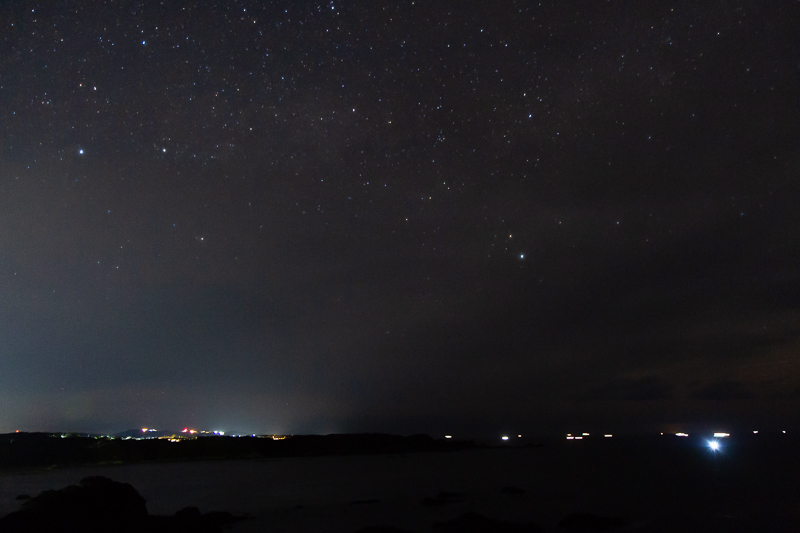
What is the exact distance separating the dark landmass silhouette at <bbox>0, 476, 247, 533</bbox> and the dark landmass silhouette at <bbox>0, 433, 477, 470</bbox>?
69943 millimetres

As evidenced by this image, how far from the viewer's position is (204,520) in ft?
91.7

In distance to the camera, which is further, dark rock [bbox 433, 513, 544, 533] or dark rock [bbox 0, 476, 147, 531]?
dark rock [bbox 433, 513, 544, 533]

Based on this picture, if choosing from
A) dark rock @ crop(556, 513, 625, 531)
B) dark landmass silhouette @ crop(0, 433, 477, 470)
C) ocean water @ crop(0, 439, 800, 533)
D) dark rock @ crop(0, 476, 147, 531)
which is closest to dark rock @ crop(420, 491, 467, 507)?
ocean water @ crop(0, 439, 800, 533)

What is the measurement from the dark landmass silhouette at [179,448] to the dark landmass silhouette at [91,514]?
6994 centimetres

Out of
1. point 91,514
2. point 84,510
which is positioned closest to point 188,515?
point 91,514

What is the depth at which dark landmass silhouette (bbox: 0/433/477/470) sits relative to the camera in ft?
268

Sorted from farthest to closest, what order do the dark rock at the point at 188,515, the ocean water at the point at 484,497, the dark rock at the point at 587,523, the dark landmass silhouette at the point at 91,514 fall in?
the ocean water at the point at 484,497
the dark rock at the point at 587,523
the dark rock at the point at 188,515
the dark landmass silhouette at the point at 91,514

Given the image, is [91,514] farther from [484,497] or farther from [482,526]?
[484,497]

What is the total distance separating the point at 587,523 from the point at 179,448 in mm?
104133

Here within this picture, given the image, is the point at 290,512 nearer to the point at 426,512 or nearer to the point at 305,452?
the point at 426,512

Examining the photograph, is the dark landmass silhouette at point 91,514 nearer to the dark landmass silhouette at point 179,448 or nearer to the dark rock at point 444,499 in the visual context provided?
the dark rock at point 444,499

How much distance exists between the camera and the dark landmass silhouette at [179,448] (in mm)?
81625

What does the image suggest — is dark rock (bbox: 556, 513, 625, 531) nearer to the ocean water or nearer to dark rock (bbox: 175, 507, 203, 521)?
the ocean water


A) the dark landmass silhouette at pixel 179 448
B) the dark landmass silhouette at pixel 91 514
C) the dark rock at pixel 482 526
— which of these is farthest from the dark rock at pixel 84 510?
the dark landmass silhouette at pixel 179 448
